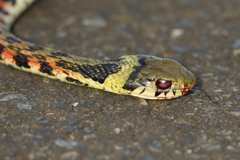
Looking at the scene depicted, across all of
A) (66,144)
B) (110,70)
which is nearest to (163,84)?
(110,70)

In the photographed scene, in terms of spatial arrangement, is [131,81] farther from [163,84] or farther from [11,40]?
[11,40]

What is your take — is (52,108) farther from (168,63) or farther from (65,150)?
(168,63)

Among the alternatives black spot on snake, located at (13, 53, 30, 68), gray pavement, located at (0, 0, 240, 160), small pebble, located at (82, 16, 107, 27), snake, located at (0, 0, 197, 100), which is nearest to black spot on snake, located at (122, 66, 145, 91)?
snake, located at (0, 0, 197, 100)

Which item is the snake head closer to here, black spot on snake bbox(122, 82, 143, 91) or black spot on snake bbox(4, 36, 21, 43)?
black spot on snake bbox(122, 82, 143, 91)

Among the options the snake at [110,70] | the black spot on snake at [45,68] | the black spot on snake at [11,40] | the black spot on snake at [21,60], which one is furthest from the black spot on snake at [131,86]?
the black spot on snake at [11,40]

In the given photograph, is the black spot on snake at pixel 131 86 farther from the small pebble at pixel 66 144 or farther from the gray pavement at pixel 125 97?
the small pebble at pixel 66 144

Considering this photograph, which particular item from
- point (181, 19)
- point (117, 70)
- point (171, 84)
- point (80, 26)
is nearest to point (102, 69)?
point (117, 70)
